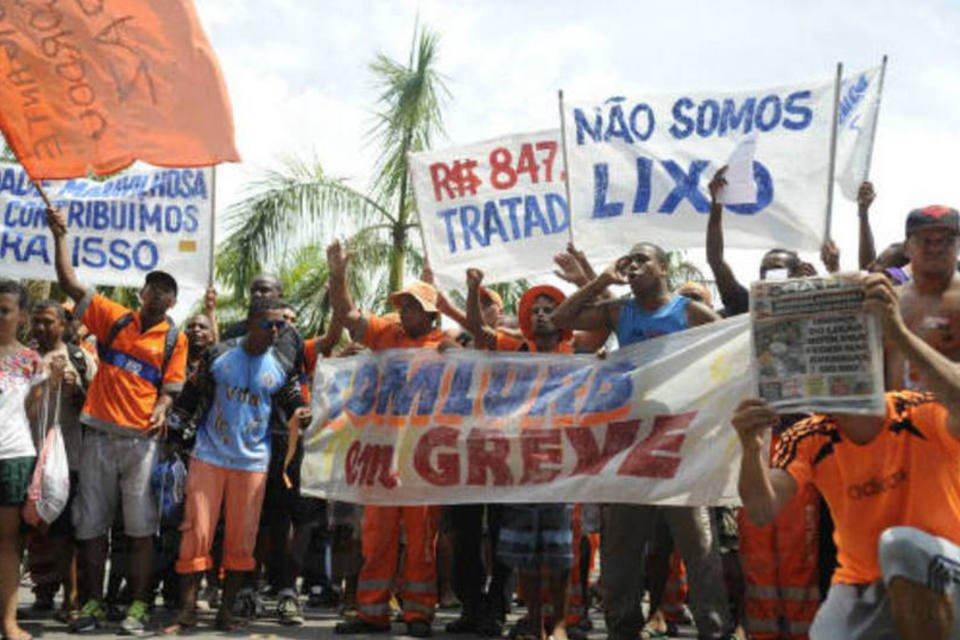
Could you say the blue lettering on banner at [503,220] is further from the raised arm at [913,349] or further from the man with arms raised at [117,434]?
the raised arm at [913,349]

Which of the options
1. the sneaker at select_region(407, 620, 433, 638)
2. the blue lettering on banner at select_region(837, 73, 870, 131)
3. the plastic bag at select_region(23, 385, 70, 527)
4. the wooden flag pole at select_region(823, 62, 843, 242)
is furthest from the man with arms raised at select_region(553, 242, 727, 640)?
the plastic bag at select_region(23, 385, 70, 527)

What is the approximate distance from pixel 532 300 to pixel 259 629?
254 centimetres

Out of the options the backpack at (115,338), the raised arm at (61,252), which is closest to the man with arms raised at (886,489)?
the backpack at (115,338)

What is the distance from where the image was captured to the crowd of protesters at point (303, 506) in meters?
6.09

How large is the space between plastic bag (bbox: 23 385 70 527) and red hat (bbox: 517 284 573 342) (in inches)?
107

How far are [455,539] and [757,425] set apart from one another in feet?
13.0

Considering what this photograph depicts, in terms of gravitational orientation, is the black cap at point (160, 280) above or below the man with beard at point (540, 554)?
above

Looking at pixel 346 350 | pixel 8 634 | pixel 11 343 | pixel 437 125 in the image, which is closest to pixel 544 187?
pixel 346 350

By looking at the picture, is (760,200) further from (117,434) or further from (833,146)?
(117,434)

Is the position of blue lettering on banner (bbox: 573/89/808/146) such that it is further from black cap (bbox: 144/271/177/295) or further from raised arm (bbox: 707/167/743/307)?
black cap (bbox: 144/271/177/295)

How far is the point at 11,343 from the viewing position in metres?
6.59

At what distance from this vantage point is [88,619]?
6.95m

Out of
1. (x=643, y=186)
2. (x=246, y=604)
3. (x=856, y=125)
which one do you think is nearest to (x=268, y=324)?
(x=246, y=604)

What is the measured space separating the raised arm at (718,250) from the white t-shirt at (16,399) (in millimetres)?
3769
